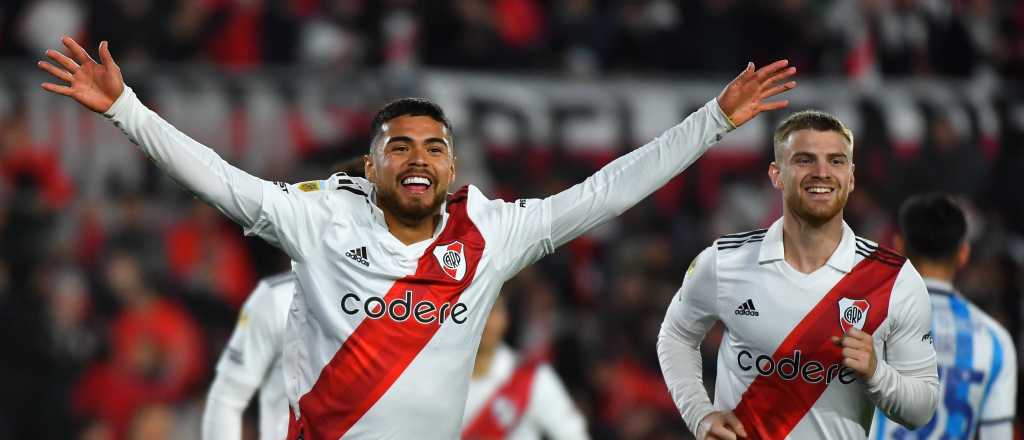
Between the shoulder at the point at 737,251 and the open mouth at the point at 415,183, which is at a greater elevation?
the open mouth at the point at 415,183

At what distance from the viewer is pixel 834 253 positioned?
5.27m

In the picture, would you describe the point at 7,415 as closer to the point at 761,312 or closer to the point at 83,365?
the point at 83,365

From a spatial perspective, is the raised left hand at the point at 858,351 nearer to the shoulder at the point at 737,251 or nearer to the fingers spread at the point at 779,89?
the shoulder at the point at 737,251

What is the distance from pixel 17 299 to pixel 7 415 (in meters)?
0.83

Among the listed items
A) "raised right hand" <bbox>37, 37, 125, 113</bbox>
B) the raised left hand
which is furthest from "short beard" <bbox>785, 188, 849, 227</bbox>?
"raised right hand" <bbox>37, 37, 125, 113</bbox>

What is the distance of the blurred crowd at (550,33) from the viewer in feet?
36.0

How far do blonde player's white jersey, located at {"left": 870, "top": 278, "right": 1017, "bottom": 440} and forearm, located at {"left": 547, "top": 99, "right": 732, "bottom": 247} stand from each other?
5.38 feet

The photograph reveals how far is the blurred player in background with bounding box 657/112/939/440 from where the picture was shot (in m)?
5.14

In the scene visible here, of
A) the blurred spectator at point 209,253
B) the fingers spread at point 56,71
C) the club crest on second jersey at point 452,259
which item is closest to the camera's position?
the fingers spread at point 56,71

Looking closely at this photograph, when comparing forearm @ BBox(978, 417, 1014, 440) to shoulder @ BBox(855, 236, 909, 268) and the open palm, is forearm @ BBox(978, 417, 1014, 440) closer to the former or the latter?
shoulder @ BBox(855, 236, 909, 268)

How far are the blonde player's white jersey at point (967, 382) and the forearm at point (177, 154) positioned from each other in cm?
298

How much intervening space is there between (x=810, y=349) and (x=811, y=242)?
404mm

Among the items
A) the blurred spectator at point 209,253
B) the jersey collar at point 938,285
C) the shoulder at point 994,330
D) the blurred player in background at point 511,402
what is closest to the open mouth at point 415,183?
the blurred player in background at point 511,402

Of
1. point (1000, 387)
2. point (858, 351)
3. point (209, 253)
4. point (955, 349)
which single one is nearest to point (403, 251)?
point (858, 351)
